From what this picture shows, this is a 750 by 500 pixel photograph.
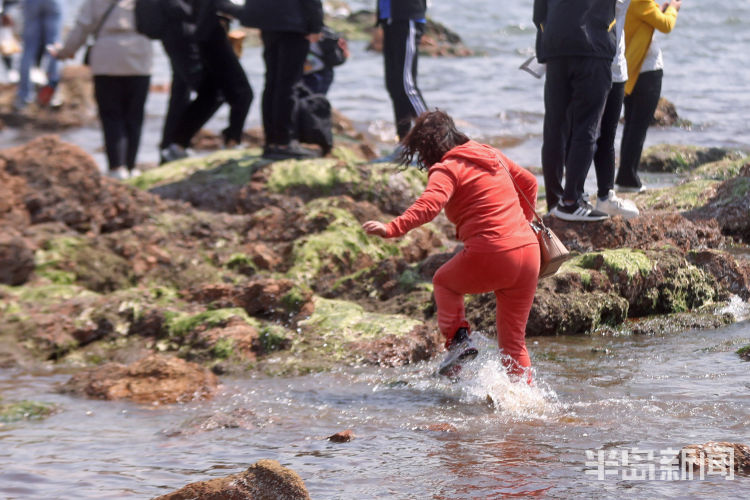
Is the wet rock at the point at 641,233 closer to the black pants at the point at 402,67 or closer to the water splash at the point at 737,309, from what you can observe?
the water splash at the point at 737,309

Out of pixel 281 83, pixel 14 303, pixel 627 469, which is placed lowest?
pixel 14 303

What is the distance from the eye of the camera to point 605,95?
6.50 metres

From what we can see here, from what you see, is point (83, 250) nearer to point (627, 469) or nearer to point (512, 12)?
point (627, 469)

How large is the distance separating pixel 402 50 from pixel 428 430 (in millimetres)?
4869

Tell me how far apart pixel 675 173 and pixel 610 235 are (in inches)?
136

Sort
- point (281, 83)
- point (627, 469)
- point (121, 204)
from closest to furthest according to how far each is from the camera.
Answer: point (627, 469)
point (121, 204)
point (281, 83)

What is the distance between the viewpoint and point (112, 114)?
385 inches

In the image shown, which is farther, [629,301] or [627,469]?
[629,301]

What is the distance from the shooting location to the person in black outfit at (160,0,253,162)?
9297mm

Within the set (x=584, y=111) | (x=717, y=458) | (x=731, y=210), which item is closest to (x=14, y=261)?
(x=584, y=111)

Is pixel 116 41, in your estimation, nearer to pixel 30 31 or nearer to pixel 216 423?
pixel 30 31

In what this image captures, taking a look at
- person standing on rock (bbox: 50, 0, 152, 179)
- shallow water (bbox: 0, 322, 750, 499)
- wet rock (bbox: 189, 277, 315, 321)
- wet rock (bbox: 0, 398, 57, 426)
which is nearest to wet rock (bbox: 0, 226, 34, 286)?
shallow water (bbox: 0, 322, 750, 499)

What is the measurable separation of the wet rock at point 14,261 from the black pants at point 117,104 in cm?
280

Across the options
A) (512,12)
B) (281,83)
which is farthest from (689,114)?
(512,12)
